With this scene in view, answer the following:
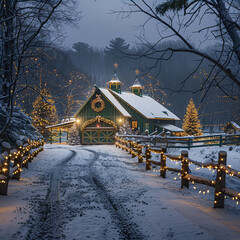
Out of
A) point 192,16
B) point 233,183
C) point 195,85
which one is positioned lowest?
point 233,183

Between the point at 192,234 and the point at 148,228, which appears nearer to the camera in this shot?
the point at 192,234

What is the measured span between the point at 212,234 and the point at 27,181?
20.4ft

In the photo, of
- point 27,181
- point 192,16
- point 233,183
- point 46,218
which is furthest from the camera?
point 233,183

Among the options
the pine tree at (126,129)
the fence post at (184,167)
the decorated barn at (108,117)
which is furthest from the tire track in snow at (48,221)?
the decorated barn at (108,117)

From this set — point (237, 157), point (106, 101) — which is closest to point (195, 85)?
point (106, 101)

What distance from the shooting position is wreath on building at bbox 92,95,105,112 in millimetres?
32844

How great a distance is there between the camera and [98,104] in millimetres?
33312

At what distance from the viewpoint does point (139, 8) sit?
536 centimetres

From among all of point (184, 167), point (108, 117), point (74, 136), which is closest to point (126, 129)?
point (108, 117)

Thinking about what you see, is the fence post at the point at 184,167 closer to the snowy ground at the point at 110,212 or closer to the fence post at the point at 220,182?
the snowy ground at the point at 110,212

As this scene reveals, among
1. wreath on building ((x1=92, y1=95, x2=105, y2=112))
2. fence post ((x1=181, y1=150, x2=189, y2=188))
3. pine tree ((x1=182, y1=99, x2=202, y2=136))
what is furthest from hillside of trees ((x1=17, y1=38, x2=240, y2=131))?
fence post ((x1=181, y1=150, x2=189, y2=188))

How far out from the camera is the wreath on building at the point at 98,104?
32.8m

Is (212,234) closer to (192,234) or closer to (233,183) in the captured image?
(192,234)

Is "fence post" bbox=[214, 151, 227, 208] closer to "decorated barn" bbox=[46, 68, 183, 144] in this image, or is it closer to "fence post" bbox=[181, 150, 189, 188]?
"fence post" bbox=[181, 150, 189, 188]
